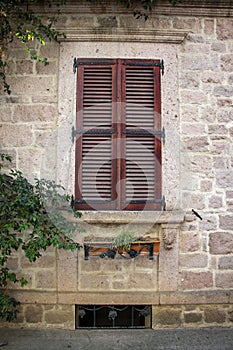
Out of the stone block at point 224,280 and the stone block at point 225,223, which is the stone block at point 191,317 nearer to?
the stone block at point 224,280

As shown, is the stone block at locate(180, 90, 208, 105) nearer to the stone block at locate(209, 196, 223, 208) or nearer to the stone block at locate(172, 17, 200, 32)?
the stone block at locate(172, 17, 200, 32)

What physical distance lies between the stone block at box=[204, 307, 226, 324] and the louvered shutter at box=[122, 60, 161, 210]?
1.29 meters

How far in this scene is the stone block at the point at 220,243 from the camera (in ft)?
12.6

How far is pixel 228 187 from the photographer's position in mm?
3895

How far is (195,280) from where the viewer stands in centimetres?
381

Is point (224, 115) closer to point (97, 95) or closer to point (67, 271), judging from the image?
point (97, 95)

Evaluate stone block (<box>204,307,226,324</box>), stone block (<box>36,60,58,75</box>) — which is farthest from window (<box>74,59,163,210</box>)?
stone block (<box>204,307,226,324</box>)

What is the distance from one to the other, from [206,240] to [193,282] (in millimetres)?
485

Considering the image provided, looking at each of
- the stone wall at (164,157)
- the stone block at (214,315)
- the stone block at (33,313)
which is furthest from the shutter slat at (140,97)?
the stone block at (33,313)

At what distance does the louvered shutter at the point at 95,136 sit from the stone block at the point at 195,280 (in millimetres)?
1117

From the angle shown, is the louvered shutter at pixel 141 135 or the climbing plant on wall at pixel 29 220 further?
the louvered shutter at pixel 141 135

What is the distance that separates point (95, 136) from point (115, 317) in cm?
212

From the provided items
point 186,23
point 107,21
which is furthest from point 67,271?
point 186,23

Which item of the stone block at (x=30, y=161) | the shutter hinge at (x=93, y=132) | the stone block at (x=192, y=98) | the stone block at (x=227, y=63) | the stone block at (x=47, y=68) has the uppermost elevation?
the stone block at (x=227, y=63)
